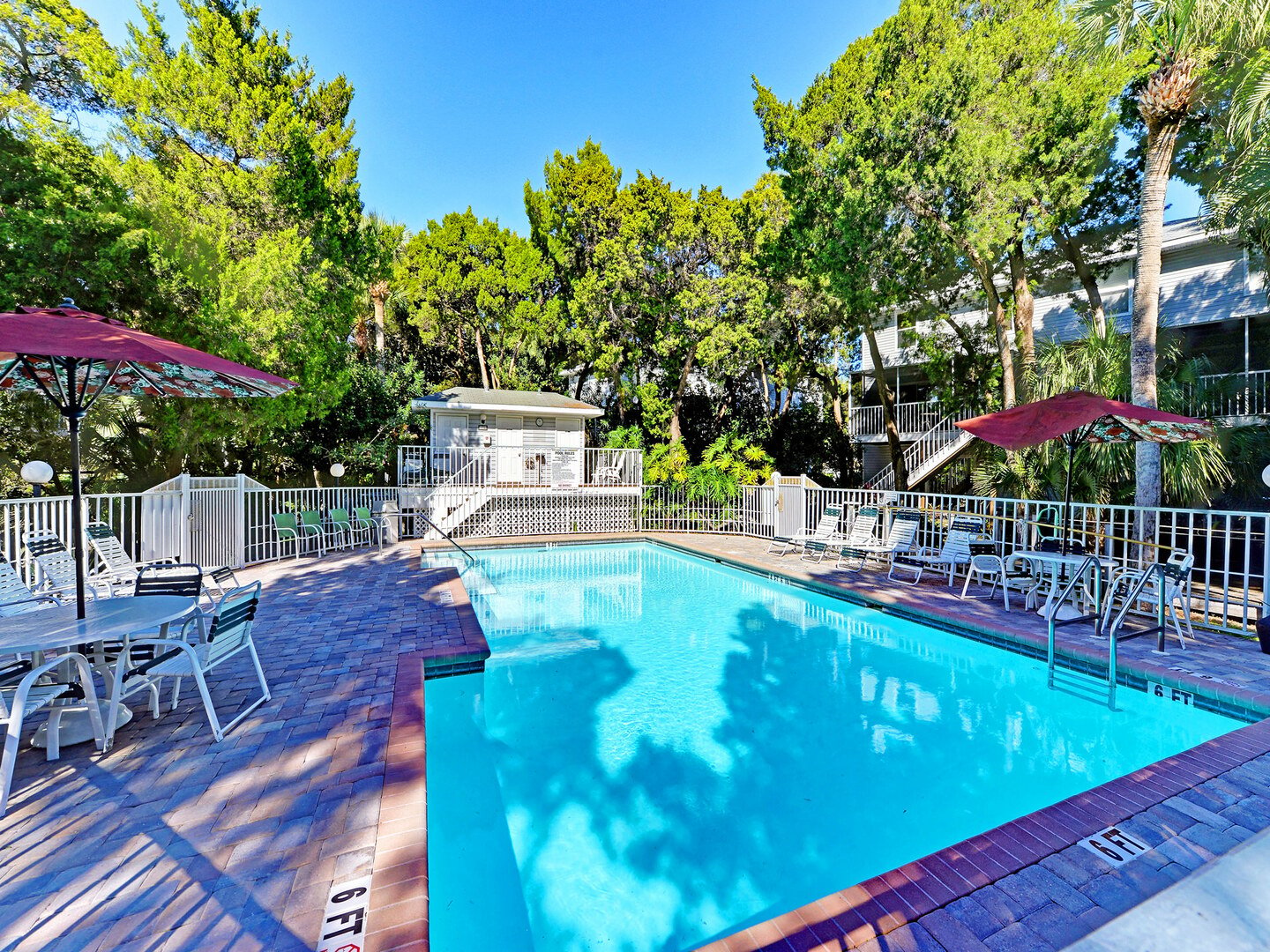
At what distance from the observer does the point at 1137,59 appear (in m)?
8.69

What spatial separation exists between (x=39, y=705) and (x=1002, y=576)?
28.4 ft

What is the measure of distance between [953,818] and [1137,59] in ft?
39.0

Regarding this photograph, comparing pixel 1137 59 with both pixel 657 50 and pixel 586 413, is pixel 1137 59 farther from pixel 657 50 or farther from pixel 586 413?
pixel 586 413

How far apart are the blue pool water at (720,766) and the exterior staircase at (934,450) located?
9711 millimetres

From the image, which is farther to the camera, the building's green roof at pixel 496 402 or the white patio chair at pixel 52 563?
the building's green roof at pixel 496 402

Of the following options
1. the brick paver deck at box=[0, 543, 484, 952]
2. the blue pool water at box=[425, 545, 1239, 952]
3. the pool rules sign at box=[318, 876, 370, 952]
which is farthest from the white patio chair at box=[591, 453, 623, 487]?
the pool rules sign at box=[318, 876, 370, 952]

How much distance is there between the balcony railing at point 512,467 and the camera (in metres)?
15.6

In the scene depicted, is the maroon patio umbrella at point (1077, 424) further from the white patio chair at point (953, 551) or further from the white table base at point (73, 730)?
the white table base at point (73, 730)

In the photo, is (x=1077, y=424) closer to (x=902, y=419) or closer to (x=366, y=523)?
(x=902, y=419)

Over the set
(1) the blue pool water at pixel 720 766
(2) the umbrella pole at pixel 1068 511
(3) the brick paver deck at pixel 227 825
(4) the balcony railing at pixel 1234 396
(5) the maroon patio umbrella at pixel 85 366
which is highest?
(4) the balcony railing at pixel 1234 396

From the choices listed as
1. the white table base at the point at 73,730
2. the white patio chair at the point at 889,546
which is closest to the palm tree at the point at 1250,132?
the white patio chair at the point at 889,546

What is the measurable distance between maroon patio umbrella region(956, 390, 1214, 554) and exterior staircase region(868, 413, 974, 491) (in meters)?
8.29

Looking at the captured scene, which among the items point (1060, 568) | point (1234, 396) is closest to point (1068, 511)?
point (1060, 568)

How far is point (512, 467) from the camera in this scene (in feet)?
53.6
